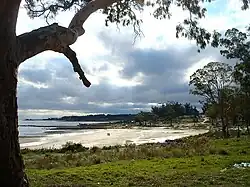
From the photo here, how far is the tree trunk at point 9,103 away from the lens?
250 inches

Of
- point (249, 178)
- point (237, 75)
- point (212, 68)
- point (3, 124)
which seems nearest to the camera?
point (3, 124)

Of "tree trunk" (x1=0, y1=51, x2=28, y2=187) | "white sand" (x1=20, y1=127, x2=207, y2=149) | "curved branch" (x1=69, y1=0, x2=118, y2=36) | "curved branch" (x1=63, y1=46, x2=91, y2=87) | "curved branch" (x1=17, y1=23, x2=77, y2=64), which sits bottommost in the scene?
"white sand" (x1=20, y1=127, x2=207, y2=149)

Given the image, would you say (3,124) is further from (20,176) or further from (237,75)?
(237,75)

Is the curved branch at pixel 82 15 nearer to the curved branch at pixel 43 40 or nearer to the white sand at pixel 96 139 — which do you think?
the curved branch at pixel 43 40

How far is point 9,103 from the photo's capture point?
6.47 m

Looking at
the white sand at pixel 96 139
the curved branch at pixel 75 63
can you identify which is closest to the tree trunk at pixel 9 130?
the curved branch at pixel 75 63

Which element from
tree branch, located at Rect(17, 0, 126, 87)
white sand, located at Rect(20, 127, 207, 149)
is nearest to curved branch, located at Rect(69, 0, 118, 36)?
tree branch, located at Rect(17, 0, 126, 87)

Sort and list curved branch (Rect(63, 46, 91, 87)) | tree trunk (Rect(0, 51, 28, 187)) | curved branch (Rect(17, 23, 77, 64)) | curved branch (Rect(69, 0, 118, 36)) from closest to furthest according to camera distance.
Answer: tree trunk (Rect(0, 51, 28, 187)) → curved branch (Rect(17, 23, 77, 64)) → curved branch (Rect(63, 46, 91, 87)) → curved branch (Rect(69, 0, 118, 36))

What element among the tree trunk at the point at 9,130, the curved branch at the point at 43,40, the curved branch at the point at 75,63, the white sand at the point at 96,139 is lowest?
the white sand at the point at 96,139

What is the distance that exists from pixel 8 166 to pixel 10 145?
0.29 metres

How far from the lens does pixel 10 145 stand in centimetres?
638

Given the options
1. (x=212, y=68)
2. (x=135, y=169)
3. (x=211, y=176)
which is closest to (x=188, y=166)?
(x=135, y=169)

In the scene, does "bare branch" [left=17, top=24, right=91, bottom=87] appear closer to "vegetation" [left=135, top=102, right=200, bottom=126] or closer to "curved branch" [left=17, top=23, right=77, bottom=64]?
"curved branch" [left=17, top=23, right=77, bottom=64]

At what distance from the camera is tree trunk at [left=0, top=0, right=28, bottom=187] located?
6348 mm
